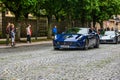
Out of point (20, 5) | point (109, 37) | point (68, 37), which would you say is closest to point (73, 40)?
point (68, 37)

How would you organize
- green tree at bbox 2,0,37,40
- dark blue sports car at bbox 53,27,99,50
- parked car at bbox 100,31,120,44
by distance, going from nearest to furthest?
dark blue sports car at bbox 53,27,99,50 < green tree at bbox 2,0,37,40 < parked car at bbox 100,31,120,44

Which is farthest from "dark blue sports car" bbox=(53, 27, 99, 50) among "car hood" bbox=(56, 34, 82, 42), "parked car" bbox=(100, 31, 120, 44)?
"parked car" bbox=(100, 31, 120, 44)

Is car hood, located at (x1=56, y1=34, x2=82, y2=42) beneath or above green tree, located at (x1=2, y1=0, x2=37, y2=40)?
beneath

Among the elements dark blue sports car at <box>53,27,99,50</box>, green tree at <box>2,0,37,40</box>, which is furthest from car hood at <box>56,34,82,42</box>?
green tree at <box>2,0,37,40</box>

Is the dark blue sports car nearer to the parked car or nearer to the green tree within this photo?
the green tree

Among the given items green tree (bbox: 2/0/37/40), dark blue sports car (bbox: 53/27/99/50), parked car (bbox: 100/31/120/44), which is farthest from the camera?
parked car (bbox: 100/31/120/44)

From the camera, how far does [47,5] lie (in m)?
39.4

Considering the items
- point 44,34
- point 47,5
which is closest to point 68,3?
point 47,5

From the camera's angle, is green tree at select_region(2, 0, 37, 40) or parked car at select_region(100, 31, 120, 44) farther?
parked car at select_region(100, 31, 120, 44)

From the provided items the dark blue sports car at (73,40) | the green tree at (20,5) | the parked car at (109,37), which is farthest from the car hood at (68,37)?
the parked car at (109,37)

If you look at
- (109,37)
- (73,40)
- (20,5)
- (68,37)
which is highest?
(20,5)

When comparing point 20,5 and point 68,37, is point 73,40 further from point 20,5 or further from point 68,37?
point 20,5

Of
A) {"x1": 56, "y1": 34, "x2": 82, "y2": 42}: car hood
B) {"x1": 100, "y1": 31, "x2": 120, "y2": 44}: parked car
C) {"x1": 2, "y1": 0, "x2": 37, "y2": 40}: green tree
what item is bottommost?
{"x1": 100, "y1": 31, "x2": 120, "y2": 44}: parked car

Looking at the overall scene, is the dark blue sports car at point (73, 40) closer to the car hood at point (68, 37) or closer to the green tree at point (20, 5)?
the car hood at point (68, 37)
